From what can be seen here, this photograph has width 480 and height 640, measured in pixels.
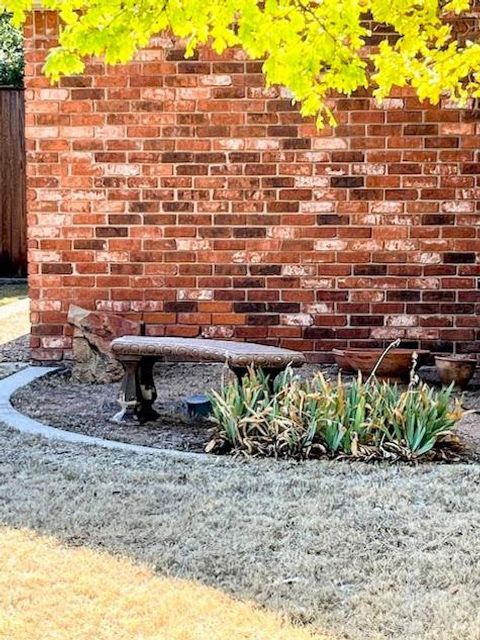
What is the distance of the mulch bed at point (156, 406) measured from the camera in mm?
4305

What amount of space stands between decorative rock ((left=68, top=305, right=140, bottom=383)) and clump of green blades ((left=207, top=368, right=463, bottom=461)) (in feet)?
5.61

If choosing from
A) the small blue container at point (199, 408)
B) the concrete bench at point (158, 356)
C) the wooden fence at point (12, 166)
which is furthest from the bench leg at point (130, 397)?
the wooden fence at point (12, 166)

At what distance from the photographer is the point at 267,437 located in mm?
3957

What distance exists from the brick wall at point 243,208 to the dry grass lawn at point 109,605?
364cm

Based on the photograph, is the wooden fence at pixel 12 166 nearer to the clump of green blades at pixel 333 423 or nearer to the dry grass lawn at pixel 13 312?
the dry grass lawn at pixel 13 312

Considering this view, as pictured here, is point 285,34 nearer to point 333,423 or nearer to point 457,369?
point 333,423

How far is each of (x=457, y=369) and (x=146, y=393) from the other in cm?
206

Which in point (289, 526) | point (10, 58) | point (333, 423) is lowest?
point (289, 526)

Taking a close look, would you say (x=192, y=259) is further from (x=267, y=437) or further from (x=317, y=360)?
(x=267, y=437)

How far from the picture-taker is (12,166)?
12.2m

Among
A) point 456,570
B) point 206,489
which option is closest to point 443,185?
point 206,489

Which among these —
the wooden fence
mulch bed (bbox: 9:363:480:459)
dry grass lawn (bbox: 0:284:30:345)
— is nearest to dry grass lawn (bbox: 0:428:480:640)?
mulch bed (bbox: 9:363:480:459)

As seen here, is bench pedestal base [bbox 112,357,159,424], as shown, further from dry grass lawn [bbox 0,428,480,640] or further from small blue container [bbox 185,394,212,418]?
dry grass lawn [bbox 0,428,480,640]

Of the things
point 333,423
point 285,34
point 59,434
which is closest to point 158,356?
point 59,434
